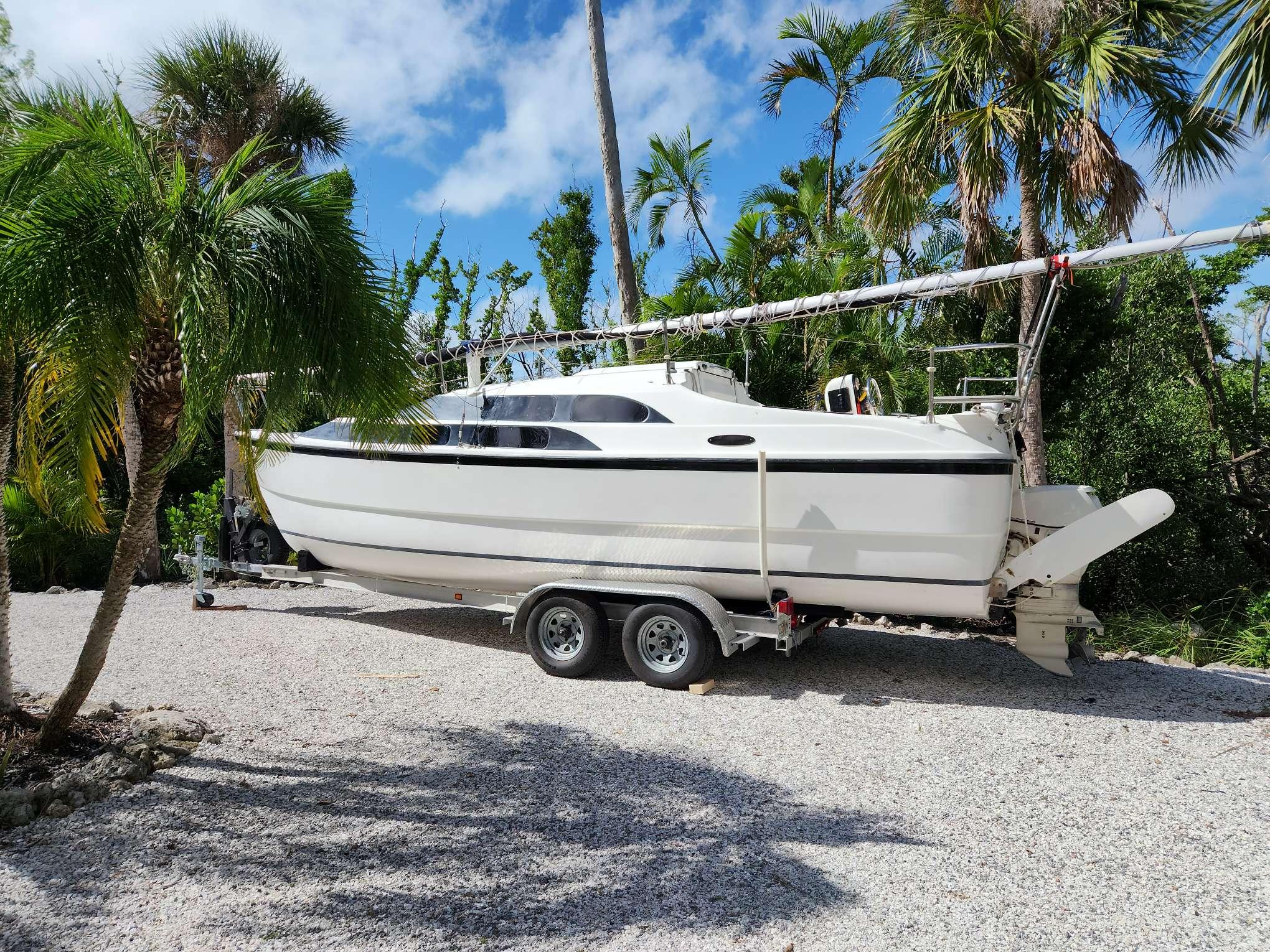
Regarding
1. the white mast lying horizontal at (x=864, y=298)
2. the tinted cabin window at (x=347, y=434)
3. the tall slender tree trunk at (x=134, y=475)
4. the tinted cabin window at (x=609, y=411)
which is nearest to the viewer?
the tinted cabin window at (x=347, y=434)

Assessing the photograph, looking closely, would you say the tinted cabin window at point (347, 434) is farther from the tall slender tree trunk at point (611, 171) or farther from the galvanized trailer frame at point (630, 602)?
the tall slender tree trunk at point (611, 171)

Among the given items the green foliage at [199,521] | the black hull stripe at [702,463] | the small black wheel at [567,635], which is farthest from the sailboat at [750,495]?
the green foliage at [199,521]

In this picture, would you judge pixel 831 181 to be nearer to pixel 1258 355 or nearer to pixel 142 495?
pixel 1258 355

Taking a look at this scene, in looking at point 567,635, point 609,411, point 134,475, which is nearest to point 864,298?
point 609,411

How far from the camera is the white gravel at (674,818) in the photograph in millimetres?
3184

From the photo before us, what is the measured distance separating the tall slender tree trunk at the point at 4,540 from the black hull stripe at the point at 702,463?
171cm

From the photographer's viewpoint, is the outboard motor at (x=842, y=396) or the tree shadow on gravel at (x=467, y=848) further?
the outboard motor at (x=842, y=396)

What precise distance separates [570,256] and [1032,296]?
10.4 metres

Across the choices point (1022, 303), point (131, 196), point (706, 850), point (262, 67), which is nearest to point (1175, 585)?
point (1022, 303)

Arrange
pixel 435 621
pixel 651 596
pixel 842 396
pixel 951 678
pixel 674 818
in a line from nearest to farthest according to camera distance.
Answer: pixel 674 818, pixel 651 596, pixel 951 678, pixel 842 396, pixel 435 621

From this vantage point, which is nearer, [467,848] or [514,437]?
[467,848]

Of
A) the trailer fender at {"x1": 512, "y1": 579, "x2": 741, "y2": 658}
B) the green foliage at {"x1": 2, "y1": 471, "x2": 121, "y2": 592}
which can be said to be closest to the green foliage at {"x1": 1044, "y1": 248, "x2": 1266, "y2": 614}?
the trailer fender at {"x1": 512, "y1": 579, "x2": 741, "y2": 658}

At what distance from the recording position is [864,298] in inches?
276

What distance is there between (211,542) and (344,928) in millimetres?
10650
